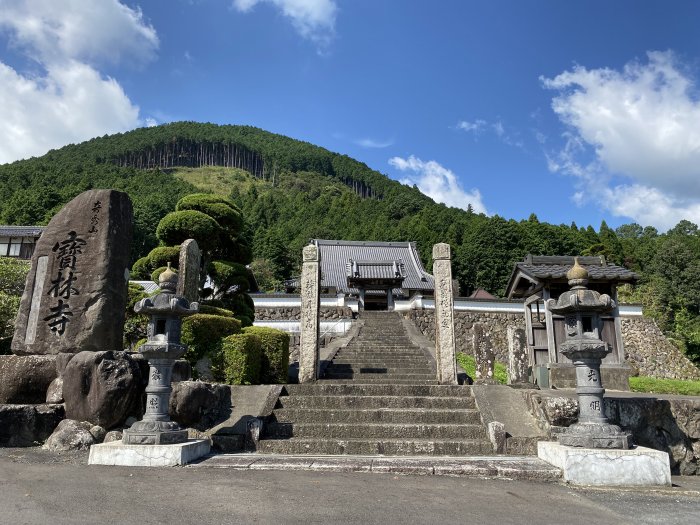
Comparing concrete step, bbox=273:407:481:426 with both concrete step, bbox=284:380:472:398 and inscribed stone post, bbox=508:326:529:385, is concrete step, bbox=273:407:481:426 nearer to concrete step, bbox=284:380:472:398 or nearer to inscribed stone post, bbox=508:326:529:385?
concrete step, bbox=284:380:472:398

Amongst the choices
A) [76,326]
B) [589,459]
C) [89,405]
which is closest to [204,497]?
[89,405]

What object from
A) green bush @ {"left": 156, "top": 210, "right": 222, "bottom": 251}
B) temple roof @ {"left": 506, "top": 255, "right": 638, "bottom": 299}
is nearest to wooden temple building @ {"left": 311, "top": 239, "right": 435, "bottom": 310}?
temple roof @ {"left": 506, "top": 255, "right": 638, "bottom": 299}

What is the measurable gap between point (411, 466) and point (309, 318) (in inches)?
184

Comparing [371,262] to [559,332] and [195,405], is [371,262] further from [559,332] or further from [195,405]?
[195,405]

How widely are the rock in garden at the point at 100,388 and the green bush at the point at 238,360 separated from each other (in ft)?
6.34

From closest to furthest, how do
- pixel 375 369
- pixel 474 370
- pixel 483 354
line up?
pixel 375 369 < pixel 483 354 < pixel 474 370

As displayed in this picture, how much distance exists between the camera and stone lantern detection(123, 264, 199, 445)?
5363 mm

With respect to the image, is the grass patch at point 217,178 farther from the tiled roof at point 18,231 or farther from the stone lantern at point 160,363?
the stone lantern at point 160,363

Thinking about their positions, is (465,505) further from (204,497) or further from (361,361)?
(361,361)

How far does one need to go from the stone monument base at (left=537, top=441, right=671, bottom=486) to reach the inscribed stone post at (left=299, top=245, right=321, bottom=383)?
16.9ft

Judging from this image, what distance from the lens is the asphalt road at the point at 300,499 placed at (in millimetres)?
3498

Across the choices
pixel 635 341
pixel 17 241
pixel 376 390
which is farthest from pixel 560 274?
pixel 17 241

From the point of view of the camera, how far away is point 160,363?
5.72 m

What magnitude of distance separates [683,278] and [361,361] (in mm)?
33166
